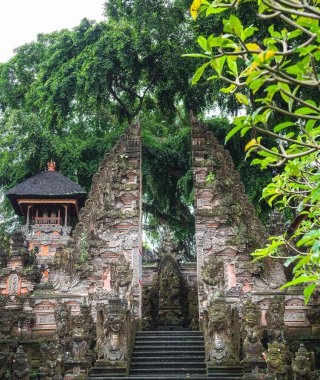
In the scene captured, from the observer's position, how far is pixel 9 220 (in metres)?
23.5

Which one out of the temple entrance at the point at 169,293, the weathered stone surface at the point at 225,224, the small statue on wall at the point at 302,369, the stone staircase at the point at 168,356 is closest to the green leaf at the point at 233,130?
the small statue on wall at the point at 302,369

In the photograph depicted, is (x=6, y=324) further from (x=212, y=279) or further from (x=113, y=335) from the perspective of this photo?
(x=212, y=279)

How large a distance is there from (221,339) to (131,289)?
10.6ft

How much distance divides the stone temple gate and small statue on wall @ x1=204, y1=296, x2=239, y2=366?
0.02 meters

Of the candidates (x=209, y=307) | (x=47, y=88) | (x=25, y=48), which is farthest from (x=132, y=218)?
(x=25, y=48)

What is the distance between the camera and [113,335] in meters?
9.52

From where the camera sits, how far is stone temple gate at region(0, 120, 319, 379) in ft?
31.0

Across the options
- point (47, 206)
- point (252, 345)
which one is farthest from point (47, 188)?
point (252, 345)

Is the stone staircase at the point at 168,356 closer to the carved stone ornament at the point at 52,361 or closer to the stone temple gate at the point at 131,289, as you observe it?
the stone temple gate at the point at 131,289

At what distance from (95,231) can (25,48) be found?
15.1 metres

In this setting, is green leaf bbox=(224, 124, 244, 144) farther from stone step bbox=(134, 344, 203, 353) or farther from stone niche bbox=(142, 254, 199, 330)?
stone niche bbox=(142, 254, 199, 330)

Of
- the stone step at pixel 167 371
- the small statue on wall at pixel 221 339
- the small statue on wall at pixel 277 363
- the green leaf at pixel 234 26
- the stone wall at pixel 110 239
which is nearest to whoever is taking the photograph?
the green leaf at pixel 234 26

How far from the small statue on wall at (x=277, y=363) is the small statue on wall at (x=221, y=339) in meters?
1.22

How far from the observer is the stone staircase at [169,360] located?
919 cm
